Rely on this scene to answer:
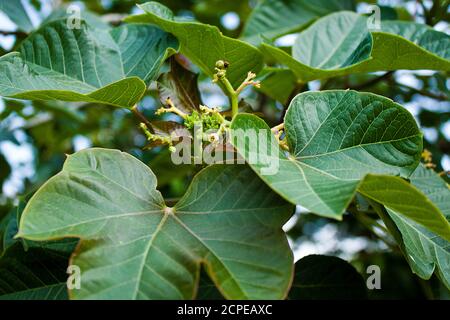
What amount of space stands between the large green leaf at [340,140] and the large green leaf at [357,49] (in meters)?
0.17

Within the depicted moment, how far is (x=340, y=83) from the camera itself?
1733mm

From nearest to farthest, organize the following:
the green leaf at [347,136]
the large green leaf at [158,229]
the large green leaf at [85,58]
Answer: the large green leaf at [158,229]
the green leaf at [347,136]
the large green leaf at [85,58]

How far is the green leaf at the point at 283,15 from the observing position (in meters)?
1.48

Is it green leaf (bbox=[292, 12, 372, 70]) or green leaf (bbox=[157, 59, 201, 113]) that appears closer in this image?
green leaf (bbox=[157, 59, 201, 113])

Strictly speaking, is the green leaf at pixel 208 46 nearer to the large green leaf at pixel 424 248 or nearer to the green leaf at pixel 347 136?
the green leaf at pixel 347 136

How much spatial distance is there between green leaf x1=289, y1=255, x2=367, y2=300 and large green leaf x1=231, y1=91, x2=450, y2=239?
0.20 m

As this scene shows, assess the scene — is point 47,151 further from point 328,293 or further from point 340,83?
point 328,293

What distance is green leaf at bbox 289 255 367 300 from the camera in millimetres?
837

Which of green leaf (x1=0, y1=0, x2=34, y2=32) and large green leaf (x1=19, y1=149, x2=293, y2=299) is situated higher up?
green leaf (x1=0, y1=0, x2=34, y2=32)

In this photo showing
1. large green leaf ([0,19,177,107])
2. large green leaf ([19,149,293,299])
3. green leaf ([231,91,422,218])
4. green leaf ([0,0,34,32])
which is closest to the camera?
large green leaf ([19,149,293,299])

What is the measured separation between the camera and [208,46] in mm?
963

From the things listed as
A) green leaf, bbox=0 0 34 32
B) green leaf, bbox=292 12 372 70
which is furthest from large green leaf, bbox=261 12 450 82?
green leaf, bbox=0 0 34 32

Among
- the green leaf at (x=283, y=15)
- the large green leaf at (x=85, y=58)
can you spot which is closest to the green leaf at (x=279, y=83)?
the green leaf at (x=283, y=15)

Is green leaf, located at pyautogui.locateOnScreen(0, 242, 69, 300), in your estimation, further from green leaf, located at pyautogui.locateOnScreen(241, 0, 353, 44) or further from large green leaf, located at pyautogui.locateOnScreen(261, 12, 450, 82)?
green leaf, located at pyautogui.locateOnScreen(241, 0, 353, 44)
